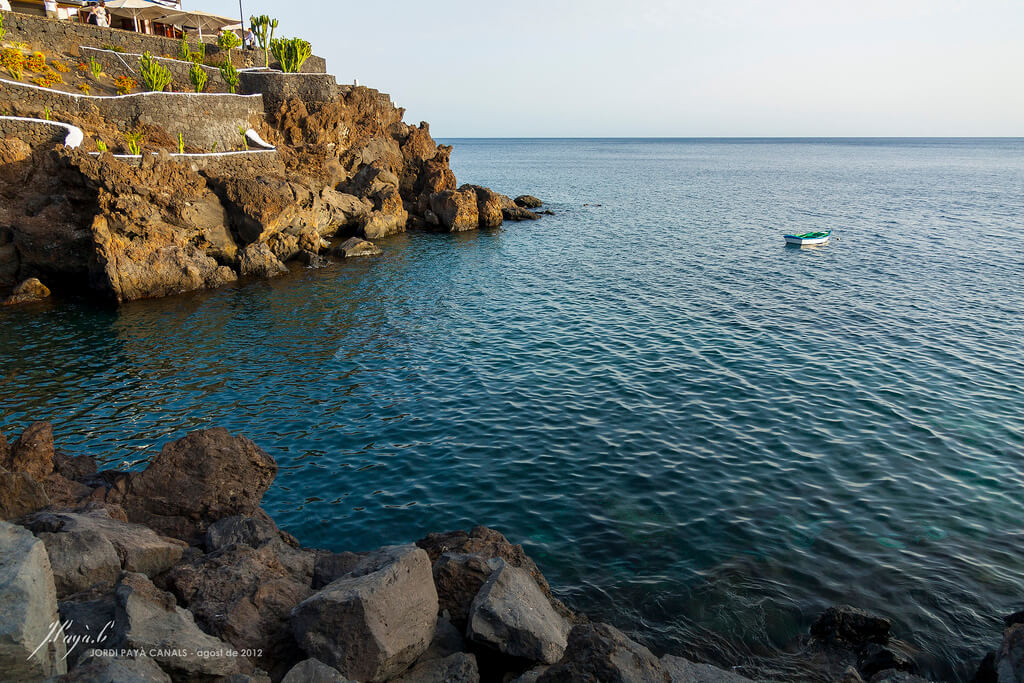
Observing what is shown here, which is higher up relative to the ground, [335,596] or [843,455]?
[335,596]

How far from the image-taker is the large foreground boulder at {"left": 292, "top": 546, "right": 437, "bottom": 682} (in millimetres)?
8633

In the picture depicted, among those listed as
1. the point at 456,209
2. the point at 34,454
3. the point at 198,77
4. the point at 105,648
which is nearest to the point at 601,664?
the point at 105,648

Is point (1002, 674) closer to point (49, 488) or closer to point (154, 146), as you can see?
point (49, 488)

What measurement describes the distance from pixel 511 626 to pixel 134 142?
45.6 metres

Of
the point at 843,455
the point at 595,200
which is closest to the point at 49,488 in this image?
the point at 843,455

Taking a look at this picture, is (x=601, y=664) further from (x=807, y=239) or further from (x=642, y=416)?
(x=807, y=239)

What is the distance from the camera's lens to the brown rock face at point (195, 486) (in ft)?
45.3

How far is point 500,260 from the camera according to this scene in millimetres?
49594

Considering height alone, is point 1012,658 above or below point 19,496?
below

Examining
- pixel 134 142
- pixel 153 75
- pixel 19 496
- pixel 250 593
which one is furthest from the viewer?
pixel 153 75

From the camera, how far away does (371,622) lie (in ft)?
28.5

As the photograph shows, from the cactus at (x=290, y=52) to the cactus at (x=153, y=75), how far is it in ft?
37.6

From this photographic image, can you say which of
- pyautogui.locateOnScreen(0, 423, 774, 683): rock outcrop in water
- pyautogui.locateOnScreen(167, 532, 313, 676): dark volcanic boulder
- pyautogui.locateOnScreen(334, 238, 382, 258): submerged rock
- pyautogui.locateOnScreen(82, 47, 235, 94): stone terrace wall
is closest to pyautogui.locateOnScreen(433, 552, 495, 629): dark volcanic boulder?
pyautogui.locateOnScreen(0, 423, 774, 683): rock outcrop in water

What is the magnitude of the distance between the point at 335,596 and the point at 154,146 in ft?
159
